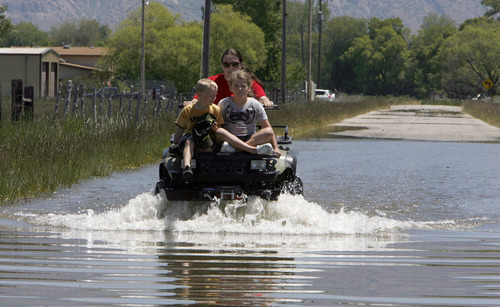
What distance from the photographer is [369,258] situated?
8.12 metres

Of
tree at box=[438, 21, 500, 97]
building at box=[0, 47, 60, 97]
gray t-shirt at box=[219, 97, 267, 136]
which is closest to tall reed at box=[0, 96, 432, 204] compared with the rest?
gray t-shirt at box=[219, 97, 267, 136]

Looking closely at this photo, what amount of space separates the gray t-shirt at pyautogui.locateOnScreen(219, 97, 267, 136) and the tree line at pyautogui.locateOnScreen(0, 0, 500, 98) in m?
67.5

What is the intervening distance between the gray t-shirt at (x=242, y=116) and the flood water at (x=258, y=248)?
34.6 inches

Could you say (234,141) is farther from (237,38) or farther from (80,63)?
(80,63)

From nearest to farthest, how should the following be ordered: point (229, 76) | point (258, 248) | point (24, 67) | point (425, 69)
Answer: point (258, 248)
point (229, 76)
point (24, 67)
point (425, 69)

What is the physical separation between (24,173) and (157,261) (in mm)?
6444

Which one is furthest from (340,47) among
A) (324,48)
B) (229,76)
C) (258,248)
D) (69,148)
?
(258,248)

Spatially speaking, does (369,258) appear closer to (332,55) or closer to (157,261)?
(157,261)

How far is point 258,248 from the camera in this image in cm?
873

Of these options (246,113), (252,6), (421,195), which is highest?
(252,6)

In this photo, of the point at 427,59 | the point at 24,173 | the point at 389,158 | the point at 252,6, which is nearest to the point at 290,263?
the point at 24,173

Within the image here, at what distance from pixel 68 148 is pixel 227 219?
6.40 m

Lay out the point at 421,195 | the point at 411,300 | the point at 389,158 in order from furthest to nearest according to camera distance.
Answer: the point at 389,158 → the point at 421,195 → the point at 411,300

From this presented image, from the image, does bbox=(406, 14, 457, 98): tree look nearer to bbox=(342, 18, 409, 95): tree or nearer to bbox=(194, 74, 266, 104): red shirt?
bbox=(342, 18, 409, 95): tree
